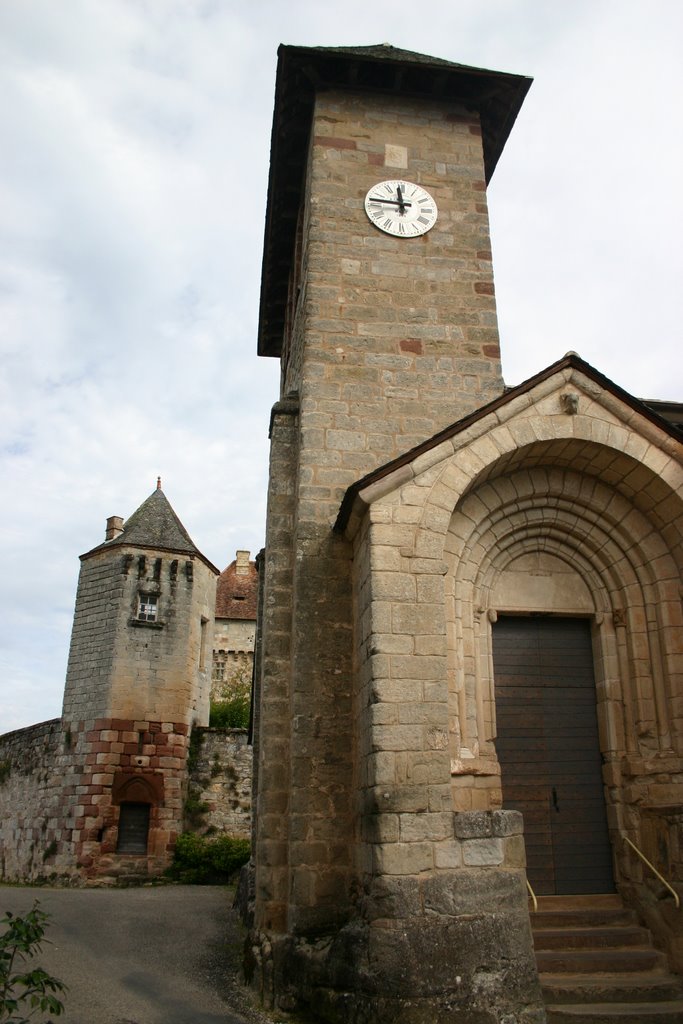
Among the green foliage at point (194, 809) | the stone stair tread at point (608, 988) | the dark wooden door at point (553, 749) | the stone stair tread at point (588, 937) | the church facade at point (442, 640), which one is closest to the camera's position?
the church facade at point (442, 640)

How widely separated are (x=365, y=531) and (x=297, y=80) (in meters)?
6.35

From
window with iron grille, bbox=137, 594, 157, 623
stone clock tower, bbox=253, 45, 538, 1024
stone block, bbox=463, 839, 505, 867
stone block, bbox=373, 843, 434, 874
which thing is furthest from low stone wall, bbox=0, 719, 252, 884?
stone block, bbox=463, 839, 505, 867

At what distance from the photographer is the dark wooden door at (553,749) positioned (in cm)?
668

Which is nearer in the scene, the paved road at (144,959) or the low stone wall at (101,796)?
the paved road at (144,959)

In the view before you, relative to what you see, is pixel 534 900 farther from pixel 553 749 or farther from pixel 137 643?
pixel 137 643

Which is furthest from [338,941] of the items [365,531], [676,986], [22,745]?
[22,745]

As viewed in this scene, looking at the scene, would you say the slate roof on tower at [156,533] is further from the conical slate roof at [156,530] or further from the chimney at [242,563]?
the chimney at [242,563]

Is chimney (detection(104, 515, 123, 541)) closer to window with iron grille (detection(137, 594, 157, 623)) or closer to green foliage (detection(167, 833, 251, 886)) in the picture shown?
window with iron grille (detection(137, 594, 157, 623))

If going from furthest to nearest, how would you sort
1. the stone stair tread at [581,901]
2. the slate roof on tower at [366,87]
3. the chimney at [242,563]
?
the chimney at [242,563] → the slate roof on tower at [366,87] → the stone stair tread at [581,901]

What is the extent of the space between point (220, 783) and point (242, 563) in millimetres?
16956

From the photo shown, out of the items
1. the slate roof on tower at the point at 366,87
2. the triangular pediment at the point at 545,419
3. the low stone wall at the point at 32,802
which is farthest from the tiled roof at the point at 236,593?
the triangular pediment at the point at 545,419

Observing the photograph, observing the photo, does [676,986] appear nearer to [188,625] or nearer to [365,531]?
[365,531]

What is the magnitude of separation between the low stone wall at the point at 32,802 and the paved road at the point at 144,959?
211 inches

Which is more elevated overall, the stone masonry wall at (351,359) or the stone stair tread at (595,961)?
the stone masonry wall at (351,359)
